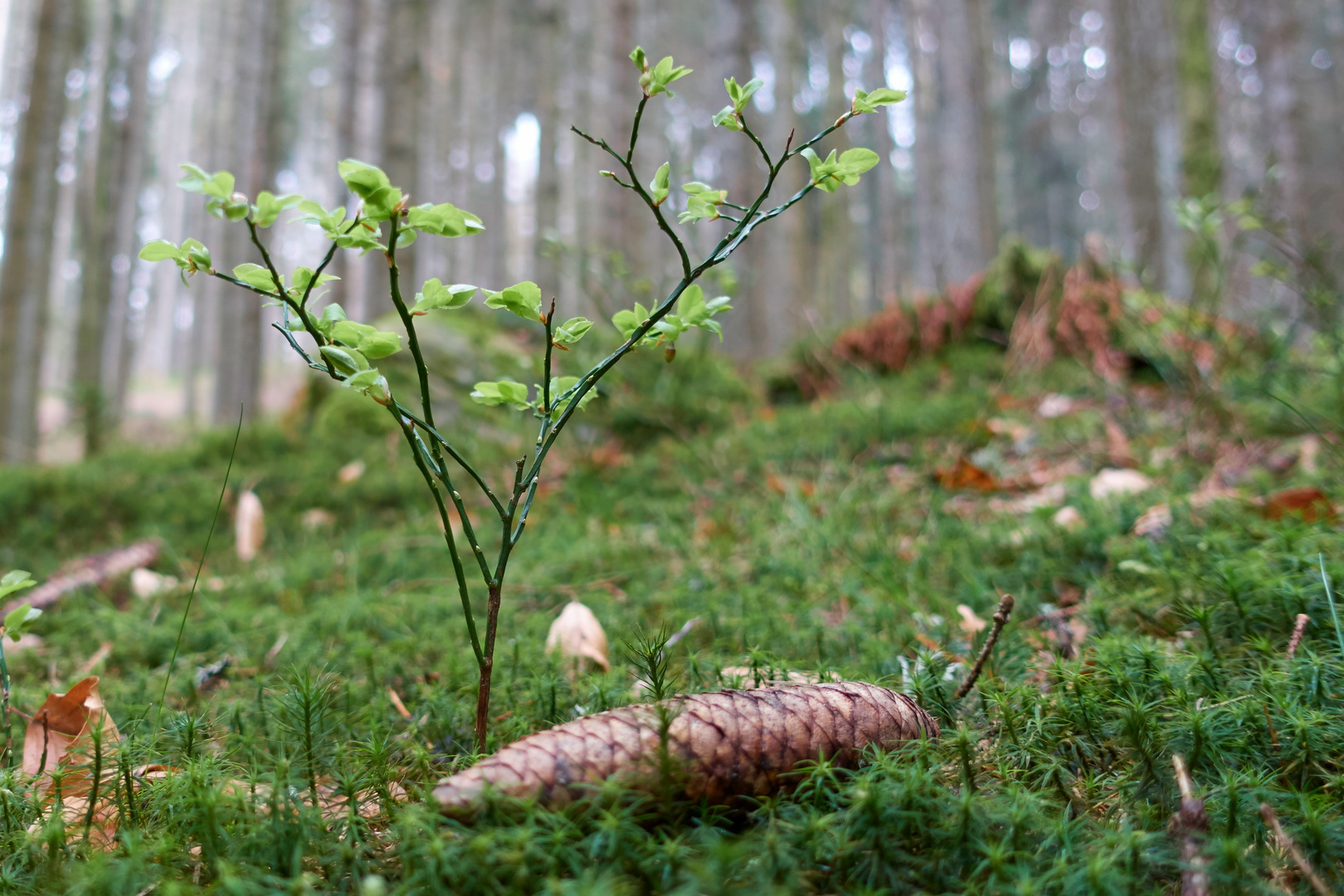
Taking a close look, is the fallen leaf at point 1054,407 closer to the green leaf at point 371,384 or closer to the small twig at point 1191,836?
the small twig at point 1191,836

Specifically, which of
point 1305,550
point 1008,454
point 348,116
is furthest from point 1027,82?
point 1305,550

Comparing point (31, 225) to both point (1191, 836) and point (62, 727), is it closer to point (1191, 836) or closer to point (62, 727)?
point (62, 727)

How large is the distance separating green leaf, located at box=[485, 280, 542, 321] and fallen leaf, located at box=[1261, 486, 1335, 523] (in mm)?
1903

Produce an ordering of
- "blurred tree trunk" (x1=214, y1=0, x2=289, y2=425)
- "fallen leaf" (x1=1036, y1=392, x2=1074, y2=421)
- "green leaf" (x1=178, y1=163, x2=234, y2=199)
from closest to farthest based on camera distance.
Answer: "green leaf" (x1=178, y1=163, x2=234, y2=199) → "fallen leaf" (x1=1036, y1=392, x2=1074, y2=421) → "blurred tree trunk" (x1=214, y1=0, x2=289, y2=425)

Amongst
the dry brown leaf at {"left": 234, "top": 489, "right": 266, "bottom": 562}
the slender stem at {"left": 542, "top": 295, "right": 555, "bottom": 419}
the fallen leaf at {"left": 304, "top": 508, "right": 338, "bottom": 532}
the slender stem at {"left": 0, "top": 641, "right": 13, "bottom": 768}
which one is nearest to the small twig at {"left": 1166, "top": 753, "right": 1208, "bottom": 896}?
the slender stem at {"left": 542, "top": 295, "right": 555, "bottom": 419}

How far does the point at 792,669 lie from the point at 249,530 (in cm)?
268

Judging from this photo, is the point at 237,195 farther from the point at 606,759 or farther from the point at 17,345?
the point at 17,345

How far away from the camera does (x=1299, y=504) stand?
2.00 m

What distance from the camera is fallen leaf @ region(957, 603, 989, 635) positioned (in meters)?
1.66

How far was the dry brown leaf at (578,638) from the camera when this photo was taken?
163 cm

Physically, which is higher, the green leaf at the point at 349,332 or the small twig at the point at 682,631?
the green leaf at the point at 349,332

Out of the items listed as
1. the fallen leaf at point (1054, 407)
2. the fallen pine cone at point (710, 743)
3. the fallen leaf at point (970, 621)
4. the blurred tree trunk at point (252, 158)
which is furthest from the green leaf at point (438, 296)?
the blurred tree trunk at point (252, 158)

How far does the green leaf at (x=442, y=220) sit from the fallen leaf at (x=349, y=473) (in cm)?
322

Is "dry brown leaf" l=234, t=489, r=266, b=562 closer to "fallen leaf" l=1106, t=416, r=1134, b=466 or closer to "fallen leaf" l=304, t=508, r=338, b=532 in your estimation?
"fallen leaf" l=304, t=508, r=338, b=532
